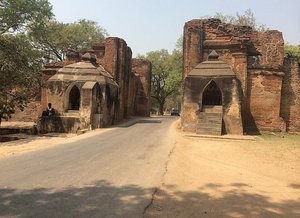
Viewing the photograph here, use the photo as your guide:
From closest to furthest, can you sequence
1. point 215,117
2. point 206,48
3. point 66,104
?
point 215,117
point 66,104
point 206,48

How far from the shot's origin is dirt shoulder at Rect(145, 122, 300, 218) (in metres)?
5.03

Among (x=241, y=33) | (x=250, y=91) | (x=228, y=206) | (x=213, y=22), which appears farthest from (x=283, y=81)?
(x=228, y=206)

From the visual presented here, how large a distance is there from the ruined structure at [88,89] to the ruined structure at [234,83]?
417 cm

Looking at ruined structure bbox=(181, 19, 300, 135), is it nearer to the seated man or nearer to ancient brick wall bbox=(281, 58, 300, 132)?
ancient brick wall bbox=(281, 58, 300, 132)

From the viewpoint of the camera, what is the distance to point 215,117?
14805 mm

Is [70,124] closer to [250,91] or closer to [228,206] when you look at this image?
[250,91]

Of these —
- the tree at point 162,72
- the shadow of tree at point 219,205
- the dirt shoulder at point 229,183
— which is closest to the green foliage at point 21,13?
the tree at point 162,72

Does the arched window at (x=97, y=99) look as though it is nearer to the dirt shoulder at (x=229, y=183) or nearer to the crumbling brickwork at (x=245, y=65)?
the crumbling brickwork at (x=245, y=65)

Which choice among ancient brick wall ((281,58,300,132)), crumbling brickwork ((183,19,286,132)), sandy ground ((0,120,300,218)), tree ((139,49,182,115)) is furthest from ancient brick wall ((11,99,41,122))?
tree ((139,49,182,115))

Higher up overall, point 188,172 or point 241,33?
point 241,33

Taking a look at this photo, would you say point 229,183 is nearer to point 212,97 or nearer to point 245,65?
point 212,97

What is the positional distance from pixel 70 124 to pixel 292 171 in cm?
1044

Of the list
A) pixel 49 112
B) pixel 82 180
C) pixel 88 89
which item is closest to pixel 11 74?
pixel 49 112

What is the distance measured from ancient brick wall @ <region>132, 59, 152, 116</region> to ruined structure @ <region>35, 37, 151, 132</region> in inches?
191
